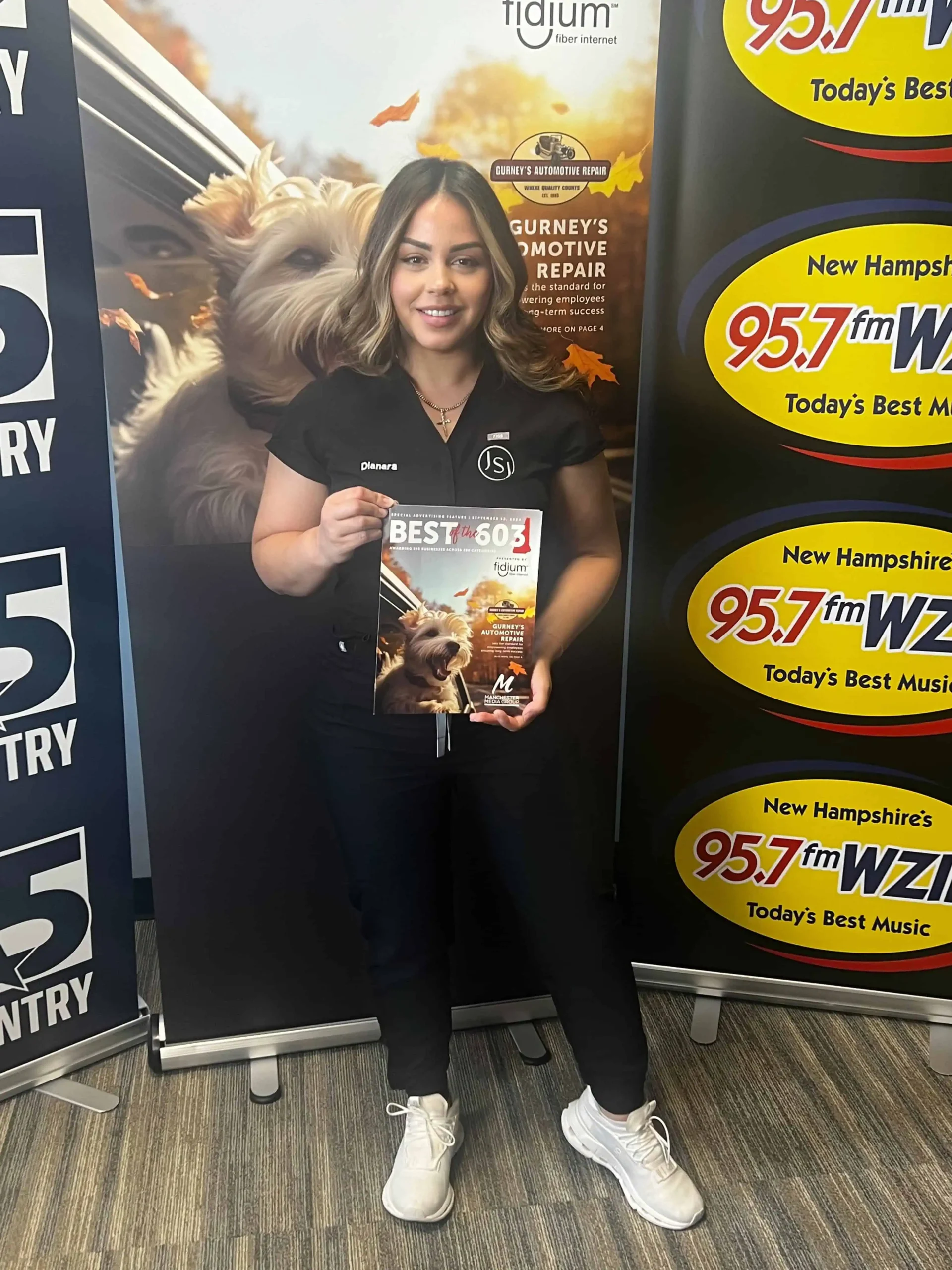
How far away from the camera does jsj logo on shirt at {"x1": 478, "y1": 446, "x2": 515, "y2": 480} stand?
1.51 meters

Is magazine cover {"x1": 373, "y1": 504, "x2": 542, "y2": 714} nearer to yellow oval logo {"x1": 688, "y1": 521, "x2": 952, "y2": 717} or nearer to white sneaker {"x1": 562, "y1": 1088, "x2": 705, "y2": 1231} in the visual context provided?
yellow oval logo {"x1": 688, "y1": 521, "x2": 952, "y2": 717}

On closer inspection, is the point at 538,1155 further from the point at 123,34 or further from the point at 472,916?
the point at 123,34

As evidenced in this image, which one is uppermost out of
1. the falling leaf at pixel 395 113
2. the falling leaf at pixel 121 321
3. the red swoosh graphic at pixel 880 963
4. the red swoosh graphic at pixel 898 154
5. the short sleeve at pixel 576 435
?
the falling leaf at pixel 395 113

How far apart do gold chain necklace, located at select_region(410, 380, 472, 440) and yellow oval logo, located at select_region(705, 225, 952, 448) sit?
387mm

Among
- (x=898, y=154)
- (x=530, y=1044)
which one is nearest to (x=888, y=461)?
(x=898, y=154)

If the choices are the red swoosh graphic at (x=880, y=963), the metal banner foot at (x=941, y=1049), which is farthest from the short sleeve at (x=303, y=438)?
the metal banner foot at (x=941, y=1049)

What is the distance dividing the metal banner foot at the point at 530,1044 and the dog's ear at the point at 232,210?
4.67 feet

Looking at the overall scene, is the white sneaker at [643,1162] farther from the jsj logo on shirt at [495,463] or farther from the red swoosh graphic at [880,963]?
the jsj logo on shirt at [495,463]

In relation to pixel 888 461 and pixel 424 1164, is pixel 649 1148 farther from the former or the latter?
pixel 888 461

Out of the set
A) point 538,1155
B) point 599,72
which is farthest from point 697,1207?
point 599,72

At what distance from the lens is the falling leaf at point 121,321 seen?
1434 millimetres

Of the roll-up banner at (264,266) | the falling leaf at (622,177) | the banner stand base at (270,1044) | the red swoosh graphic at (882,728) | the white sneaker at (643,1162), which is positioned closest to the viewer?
the roll-up banner at (264,266)

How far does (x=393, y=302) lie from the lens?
147 cm

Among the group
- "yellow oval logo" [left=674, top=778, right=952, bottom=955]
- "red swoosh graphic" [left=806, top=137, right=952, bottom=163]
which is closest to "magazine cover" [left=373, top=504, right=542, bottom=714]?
"yellow oval logo" [left=674, top=778, right=952, bottom=955]
